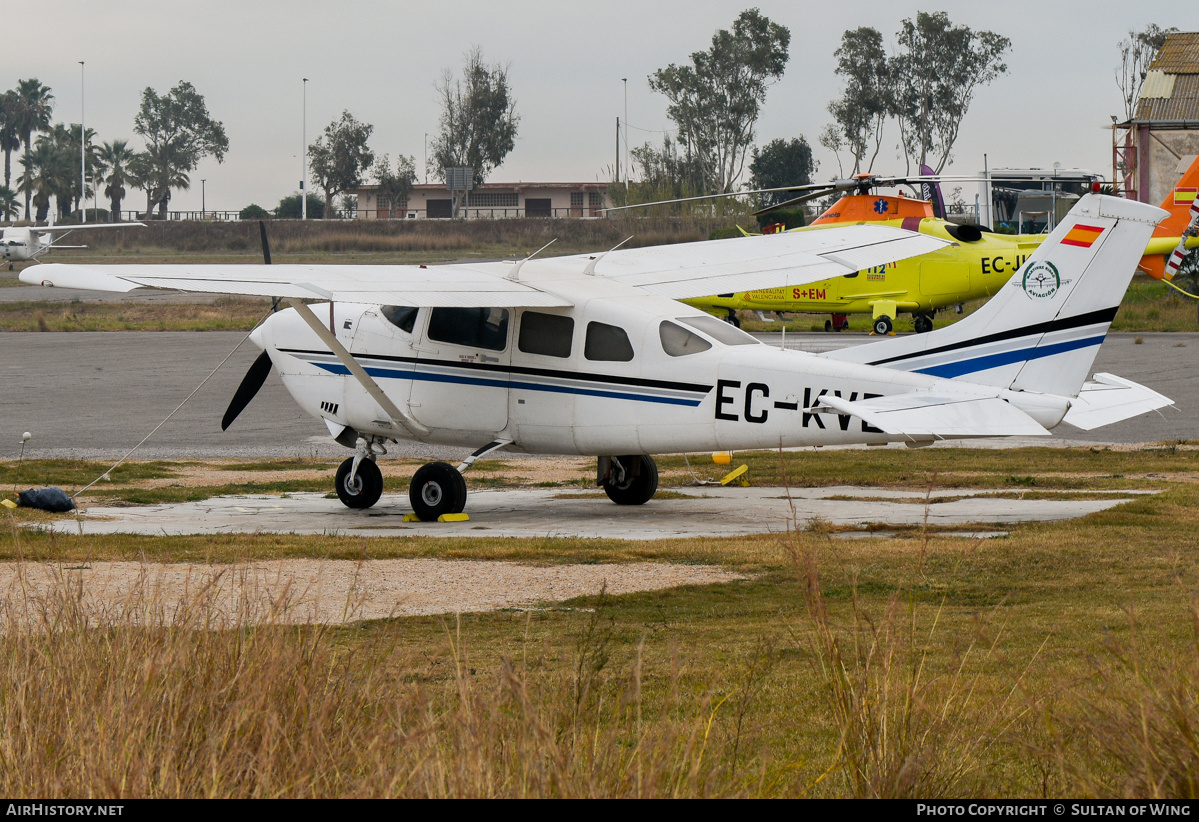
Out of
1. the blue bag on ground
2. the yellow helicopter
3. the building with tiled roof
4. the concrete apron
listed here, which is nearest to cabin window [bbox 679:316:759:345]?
the concrete apron

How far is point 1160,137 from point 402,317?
196 ft

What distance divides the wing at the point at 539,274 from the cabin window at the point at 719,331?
140 cm

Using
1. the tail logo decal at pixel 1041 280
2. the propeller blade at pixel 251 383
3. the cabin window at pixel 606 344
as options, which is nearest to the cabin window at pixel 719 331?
the cabin window at pixel 606 344

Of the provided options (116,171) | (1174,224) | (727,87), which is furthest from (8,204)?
→ (1174,224)

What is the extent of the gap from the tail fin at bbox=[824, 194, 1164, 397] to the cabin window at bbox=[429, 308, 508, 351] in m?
4.37

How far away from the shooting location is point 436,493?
14852mm

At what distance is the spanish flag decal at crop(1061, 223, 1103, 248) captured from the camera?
12648 millimetres

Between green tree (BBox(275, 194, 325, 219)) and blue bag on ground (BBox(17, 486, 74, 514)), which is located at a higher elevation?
green tree (BBox(275, 194, 325, 219))

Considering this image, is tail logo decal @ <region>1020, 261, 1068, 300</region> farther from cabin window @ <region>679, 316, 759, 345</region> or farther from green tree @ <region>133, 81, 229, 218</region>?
green tree @ <region>133, 81, 229, 218</region>

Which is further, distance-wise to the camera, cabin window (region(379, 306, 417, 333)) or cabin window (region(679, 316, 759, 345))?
cabin window (region(379, 306, 417, 333))

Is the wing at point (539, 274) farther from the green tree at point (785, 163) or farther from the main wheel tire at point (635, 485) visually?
the green tree at point (785, 163)
